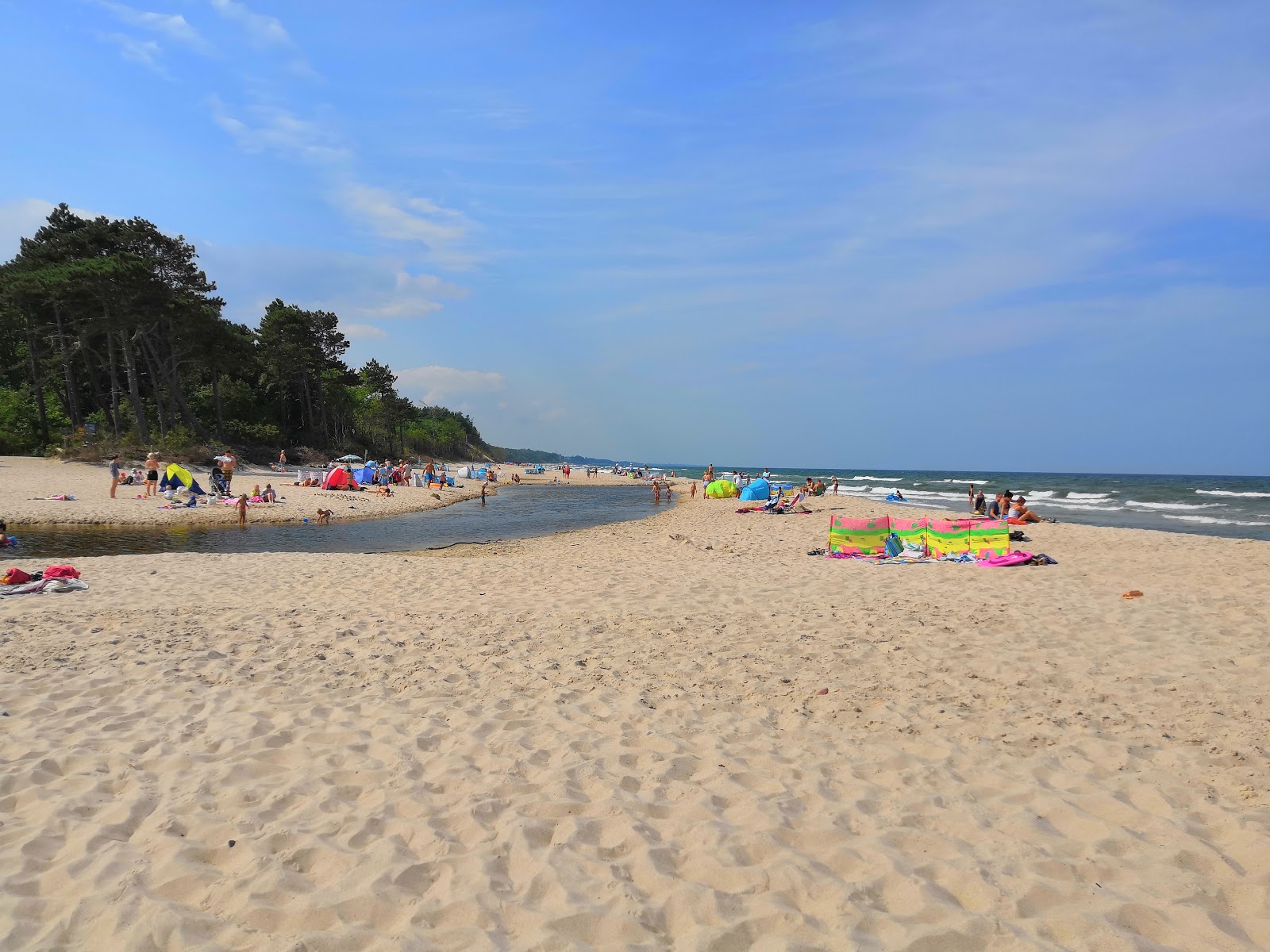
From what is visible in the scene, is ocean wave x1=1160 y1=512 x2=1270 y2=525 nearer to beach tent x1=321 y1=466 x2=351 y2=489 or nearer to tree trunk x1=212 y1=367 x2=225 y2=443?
Result: beach tent x1=321 y1=466 x2=351 y2=489

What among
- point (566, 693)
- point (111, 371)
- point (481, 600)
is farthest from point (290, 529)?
point (111, 371)

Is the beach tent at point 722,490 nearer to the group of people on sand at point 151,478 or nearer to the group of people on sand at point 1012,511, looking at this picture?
the group of people on sand at point 1012,511

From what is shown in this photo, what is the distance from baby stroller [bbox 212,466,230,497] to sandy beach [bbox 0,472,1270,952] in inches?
685

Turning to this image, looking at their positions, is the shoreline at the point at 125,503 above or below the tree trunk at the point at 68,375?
below

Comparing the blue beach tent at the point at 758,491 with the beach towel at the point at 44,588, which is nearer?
the beach towel at the point at 44,588

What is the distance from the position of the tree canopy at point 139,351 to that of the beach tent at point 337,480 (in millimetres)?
9739

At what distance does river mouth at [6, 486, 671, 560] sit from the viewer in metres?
15.2

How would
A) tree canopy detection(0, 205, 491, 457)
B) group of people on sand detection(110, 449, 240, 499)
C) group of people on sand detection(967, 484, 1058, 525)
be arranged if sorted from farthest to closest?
tree canopy detection(0, 205, 491, 457) < group of people on sand detection(110, 449, 240, 499) < group of people on sand detection(967, 484, 1058, 525)

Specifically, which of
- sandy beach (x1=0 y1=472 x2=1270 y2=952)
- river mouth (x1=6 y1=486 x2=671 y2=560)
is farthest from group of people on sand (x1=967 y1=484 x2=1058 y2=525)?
river mouth (x1=6 y1=486 x2=671 y2=560)

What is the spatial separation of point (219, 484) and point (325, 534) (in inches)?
301

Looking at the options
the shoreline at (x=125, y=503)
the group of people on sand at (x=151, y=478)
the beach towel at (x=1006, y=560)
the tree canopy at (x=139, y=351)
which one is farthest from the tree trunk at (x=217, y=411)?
the beach towel at (x=1006, y=560)

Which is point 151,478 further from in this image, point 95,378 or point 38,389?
point 95,378

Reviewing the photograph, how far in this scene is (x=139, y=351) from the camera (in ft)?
123

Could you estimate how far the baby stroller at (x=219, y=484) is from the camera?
23.7m
